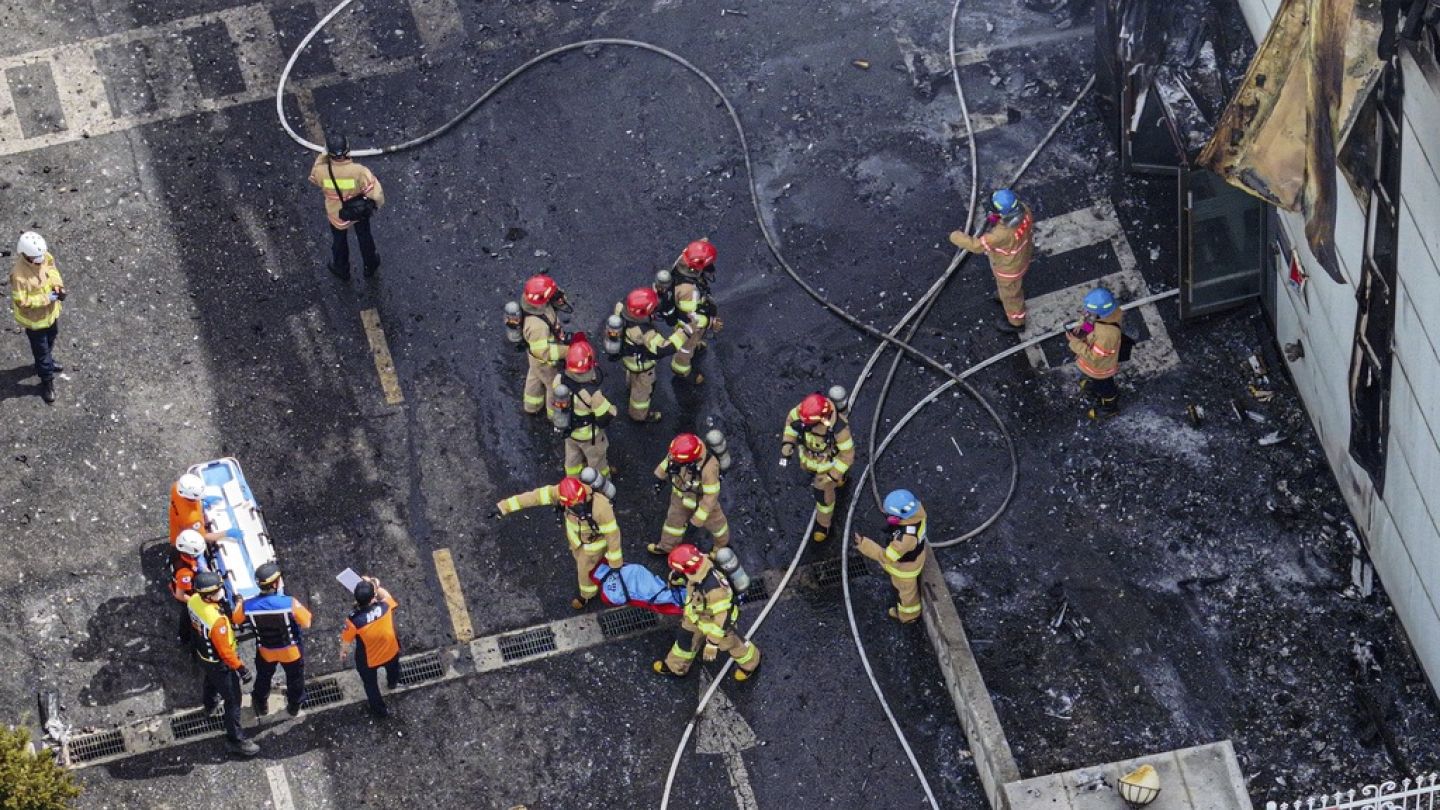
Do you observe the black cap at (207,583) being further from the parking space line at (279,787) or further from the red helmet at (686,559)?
the red helmet at (686,559)

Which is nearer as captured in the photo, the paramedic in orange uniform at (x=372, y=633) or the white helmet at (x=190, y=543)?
the paramedic in orange uniform at (x=372, y=633)

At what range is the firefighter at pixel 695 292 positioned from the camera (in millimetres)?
17562

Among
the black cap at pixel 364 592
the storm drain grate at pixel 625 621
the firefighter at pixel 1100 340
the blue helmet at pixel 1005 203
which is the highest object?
the blue helmet at pixel 1005 203

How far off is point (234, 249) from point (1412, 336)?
10387 millimetres

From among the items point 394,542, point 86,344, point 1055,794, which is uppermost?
point 86,344

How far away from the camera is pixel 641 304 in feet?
57.7

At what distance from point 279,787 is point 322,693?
833 mm

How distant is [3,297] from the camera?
1892 cm

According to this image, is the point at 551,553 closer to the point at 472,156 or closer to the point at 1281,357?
the point at 472,156

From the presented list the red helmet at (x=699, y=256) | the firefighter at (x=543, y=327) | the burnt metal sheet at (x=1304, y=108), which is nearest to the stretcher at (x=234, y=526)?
the firefighter at (x=543, y=327)

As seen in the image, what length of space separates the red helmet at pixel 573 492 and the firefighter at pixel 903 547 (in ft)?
7.13

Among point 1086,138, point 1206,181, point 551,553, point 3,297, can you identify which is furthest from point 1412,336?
point 3,297

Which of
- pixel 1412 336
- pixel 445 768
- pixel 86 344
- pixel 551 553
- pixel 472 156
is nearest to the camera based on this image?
pixel 1412 336

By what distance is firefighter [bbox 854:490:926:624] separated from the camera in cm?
1595
